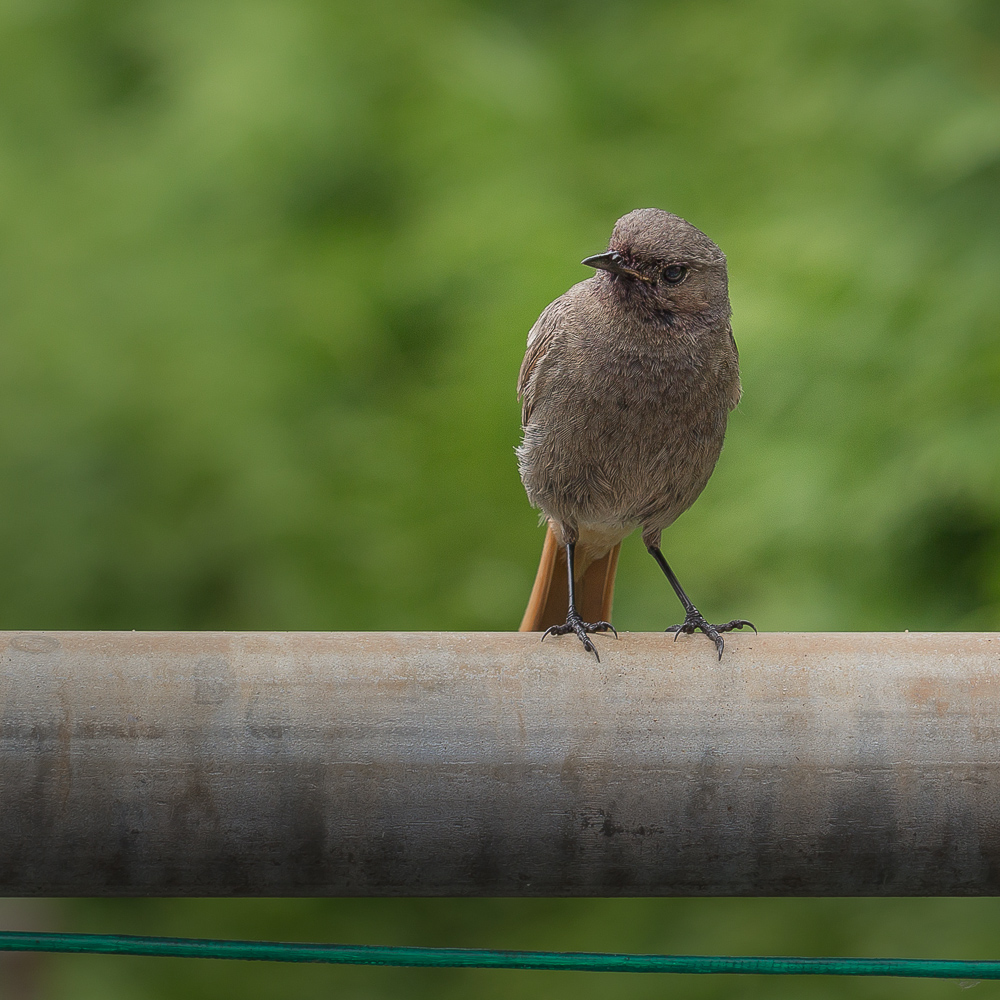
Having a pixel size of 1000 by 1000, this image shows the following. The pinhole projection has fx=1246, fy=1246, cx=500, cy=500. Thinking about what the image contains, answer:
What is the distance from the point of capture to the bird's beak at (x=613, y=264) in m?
3.25

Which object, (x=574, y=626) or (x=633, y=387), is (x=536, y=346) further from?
(x=574, y=626)

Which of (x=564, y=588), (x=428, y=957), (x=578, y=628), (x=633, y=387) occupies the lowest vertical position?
(x=428, y=957)

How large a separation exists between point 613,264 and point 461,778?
181cm

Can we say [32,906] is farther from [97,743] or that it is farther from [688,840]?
[688,840]

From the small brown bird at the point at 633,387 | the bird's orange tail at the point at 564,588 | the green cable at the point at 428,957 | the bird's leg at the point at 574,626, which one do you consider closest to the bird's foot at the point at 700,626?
the small brown bird at the point at 633,387

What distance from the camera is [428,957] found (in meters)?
1.74

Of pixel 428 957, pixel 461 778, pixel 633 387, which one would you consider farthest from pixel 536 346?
pixel 428 957

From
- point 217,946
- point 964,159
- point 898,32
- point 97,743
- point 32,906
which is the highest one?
point 898,32

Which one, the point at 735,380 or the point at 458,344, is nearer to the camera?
the point at 735,380

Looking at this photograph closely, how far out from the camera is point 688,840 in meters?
1.85

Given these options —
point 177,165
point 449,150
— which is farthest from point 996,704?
point 177,165

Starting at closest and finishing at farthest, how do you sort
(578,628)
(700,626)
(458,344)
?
1. (578,628)
2. (700,626)
3. (458,344)

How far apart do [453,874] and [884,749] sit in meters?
0.67

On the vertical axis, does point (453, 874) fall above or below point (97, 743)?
below
